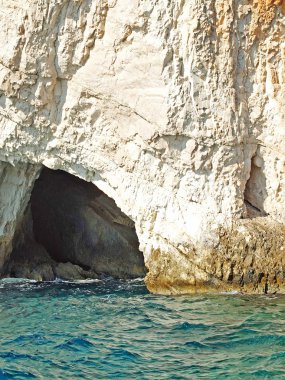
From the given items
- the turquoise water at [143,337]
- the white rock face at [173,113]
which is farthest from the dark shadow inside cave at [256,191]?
the turquoise water at [143,337]

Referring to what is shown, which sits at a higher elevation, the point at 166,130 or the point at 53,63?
the point at 53,63

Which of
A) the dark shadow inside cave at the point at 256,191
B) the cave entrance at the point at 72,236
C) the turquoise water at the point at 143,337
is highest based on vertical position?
the dark shadow inside cave at the point at 256,191

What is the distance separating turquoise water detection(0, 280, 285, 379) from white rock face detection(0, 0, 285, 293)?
3.84 feet

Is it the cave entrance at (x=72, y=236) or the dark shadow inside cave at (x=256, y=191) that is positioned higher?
the dark shadow inside cave at (x=256, y=191)

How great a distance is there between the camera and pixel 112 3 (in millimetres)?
13391

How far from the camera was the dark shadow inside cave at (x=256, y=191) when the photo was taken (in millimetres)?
13281

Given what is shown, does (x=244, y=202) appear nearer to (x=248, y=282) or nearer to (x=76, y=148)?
(x=248, y=282)

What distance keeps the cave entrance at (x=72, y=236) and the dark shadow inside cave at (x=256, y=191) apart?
4.97 m

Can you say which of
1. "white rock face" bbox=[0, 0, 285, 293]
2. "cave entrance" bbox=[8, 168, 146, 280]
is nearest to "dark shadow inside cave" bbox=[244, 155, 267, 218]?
"white rock face" bbox=[0, 0, 285, 293]

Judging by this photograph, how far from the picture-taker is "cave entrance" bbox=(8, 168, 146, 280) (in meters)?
17.4

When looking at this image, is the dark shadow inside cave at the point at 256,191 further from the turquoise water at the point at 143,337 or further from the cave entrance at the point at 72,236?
the cave entrance at the point at 72,236

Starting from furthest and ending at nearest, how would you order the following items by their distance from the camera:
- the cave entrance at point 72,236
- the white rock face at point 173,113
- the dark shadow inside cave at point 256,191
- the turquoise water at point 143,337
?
the cave entrance at point 72,236, the dark shadow inside cave at point 256,191, the white rock face at point 173,113, the turquoise water at point 143,337

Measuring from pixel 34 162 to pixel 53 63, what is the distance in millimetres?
2540

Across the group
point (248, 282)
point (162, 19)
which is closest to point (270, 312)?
point (248, 282)
